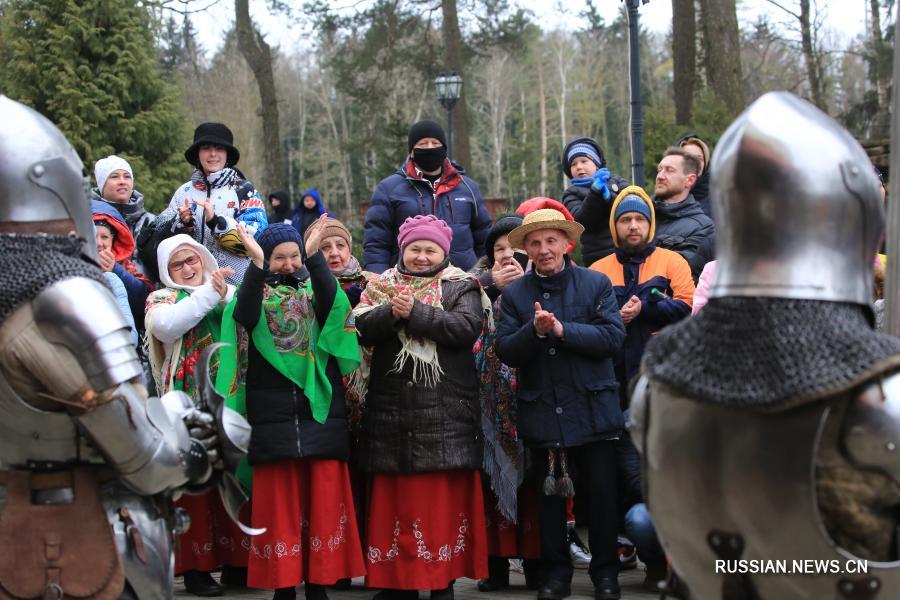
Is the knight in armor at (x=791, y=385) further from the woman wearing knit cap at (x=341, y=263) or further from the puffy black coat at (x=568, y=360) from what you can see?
the woman wearing knit cap at (x=341, y=263)

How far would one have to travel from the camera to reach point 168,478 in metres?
3.70

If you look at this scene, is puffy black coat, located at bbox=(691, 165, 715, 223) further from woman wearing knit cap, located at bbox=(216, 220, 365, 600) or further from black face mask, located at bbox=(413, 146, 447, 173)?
woman wearing knit cap, located at bbox=(216, 220, 365, 600)

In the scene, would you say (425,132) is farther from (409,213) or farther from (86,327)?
(86,327)

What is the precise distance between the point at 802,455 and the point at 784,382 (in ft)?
0.62

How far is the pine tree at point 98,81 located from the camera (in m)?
16.1

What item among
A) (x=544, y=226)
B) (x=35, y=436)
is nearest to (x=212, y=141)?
(x=544, y=226)

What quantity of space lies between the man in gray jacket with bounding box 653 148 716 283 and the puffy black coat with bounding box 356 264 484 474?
4.99 feet

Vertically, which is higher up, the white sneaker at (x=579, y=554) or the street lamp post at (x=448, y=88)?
the street lamp post at (x=448, y=88)

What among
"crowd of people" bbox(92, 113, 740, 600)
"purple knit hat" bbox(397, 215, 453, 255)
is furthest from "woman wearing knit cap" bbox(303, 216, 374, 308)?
"purple knit hat" bbox(397, 215, 453, 255)

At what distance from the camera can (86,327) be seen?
3.45 metres

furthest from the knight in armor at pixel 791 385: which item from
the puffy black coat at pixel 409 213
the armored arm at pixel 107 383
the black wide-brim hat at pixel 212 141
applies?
the black wide-brim hat at pixel 212 141

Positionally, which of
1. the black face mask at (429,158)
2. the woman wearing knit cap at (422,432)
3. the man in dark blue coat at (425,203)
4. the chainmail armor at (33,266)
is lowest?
the woman wearing knit cap at (422,432)

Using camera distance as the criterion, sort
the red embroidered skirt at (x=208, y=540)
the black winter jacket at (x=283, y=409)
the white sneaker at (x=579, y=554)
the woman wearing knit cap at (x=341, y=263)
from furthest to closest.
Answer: the white sneaker at (x=579, y=554)
the woman wearing knit cap at (x=341, y=263)
the red embroidered skirt at (x=208, y=540)
the black winter jacket at (x=283, y=409)

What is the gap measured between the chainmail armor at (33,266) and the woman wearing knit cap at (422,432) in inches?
87.6
